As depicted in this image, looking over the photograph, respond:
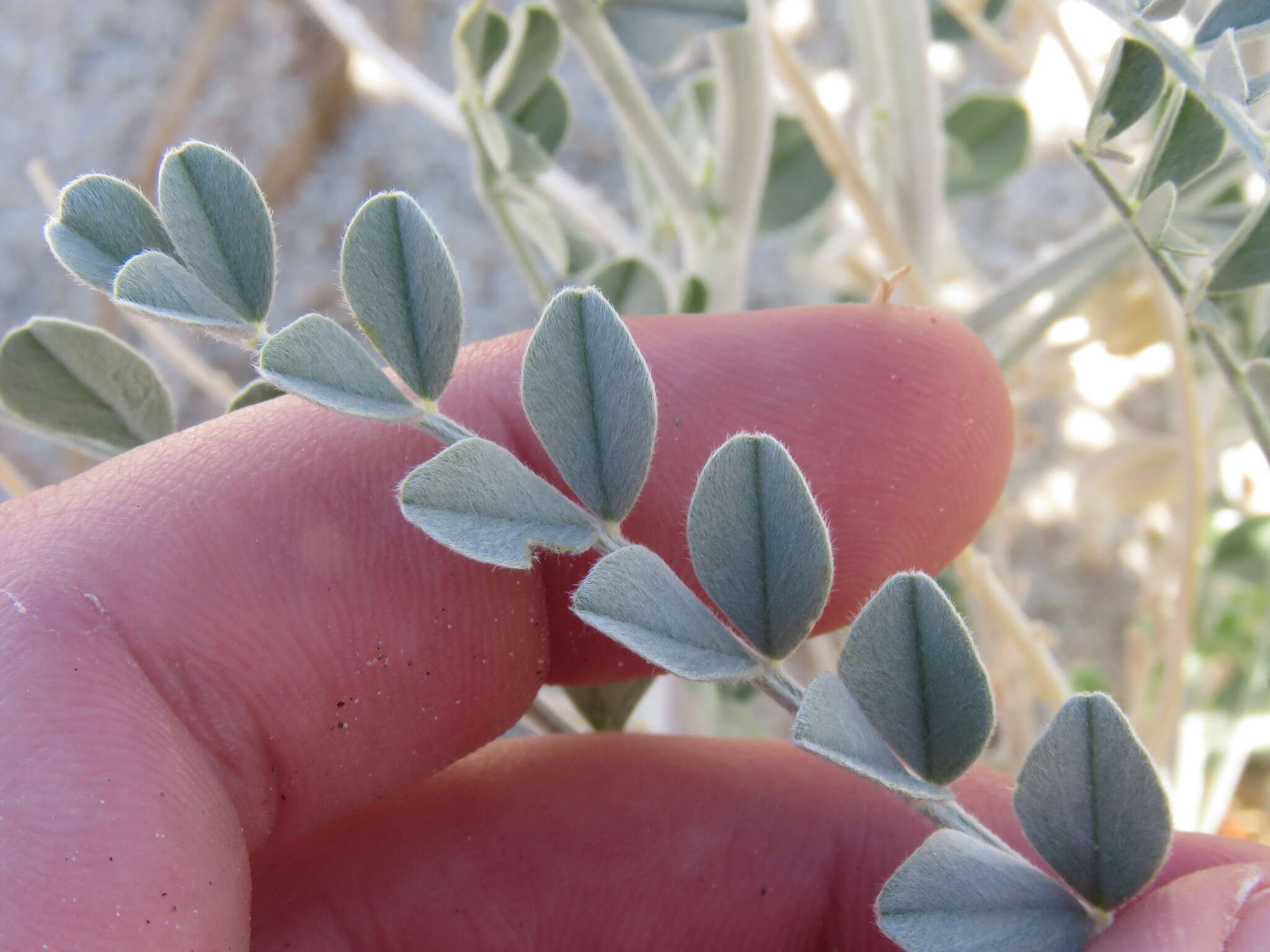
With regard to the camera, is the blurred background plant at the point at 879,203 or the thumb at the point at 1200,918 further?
the blurred background plant at the point at 879,203

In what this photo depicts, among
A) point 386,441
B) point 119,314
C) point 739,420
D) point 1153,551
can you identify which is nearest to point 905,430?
point 739,420

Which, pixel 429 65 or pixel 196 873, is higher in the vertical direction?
pixel 429 65

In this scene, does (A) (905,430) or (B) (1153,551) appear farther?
(B) (1153,551)

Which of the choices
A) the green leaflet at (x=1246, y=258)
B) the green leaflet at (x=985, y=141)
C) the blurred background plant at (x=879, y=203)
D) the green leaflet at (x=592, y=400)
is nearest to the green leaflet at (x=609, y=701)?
the blurred background plant at (x=879, y=203)

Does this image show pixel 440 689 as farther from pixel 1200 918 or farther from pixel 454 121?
pixel 454 121

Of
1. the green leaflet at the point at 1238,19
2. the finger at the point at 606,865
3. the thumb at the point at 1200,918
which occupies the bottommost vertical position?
the finger at the point at 606,865

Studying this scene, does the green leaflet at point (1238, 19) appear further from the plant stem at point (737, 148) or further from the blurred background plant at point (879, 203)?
the plant stem at point (737, 148)

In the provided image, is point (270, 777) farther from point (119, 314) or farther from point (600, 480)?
point (119, 314)
